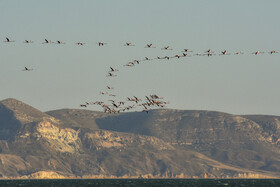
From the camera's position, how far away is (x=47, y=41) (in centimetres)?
17175

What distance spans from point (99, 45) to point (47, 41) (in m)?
13.8


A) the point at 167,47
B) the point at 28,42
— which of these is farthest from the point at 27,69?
the point at 167,47

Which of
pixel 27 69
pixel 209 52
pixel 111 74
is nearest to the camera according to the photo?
pixel 209 52

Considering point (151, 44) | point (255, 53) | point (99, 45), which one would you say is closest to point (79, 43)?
point (99, 45)

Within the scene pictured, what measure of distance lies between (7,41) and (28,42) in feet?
19.9

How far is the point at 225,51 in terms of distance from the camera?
169875 mm

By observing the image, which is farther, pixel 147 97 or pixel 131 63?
pixel 147 97

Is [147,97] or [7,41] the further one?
[147,97]

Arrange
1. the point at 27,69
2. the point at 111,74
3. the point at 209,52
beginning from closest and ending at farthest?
the point at 209,52, the point at 27,69, the point at 111,74

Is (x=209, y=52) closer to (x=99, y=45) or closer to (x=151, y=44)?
(x=151, y=44)

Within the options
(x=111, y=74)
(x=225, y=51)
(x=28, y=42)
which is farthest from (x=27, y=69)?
(x=225, y=51)

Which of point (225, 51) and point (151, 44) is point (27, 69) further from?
point (225, 51)

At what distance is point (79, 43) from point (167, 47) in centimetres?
2328

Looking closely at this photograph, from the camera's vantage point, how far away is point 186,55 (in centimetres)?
17512
